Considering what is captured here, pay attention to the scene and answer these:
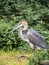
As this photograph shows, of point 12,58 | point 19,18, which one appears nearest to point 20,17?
point 19,18

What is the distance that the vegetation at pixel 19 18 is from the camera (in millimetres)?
13289

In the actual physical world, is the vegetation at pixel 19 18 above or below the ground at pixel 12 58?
below

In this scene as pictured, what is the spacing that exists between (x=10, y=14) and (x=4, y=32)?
2227mm

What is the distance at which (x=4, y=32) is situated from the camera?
44.4 ft

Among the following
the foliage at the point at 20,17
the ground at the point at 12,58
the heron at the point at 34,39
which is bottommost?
the foliage at the point at 20,17

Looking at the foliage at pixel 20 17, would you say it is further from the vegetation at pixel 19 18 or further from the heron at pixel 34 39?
the heron at pixel 34 39

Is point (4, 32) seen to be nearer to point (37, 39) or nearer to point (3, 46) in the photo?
point (3, 46)

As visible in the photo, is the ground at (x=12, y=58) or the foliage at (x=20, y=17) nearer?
the ground at (x=12, y=58)

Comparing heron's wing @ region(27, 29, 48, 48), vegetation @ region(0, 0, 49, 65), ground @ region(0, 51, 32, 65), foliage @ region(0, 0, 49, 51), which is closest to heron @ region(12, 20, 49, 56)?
heron's wing @ region(27, 29, 48, 48)

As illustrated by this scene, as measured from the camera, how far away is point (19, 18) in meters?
14.8

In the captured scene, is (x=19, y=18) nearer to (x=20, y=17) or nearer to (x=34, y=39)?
(x=20, y=17)

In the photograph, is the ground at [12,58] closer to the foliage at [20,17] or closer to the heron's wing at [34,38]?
the foliage at [20,17]

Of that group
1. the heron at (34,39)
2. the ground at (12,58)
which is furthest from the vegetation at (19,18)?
the heron at (34,39)

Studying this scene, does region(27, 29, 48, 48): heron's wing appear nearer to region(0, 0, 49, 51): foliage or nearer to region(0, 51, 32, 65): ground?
region(0, 51, 32, 65): ground
